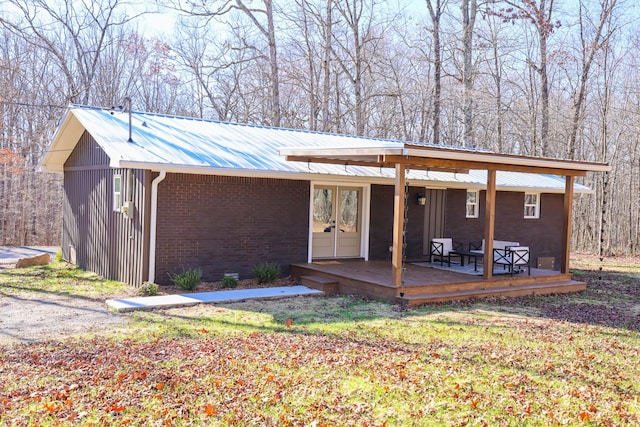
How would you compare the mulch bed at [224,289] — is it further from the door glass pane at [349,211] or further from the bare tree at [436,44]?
the bare tree at [436,44]

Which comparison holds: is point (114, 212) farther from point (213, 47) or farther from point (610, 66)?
point (610, 66)

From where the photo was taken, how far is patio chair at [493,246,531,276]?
36.7ft

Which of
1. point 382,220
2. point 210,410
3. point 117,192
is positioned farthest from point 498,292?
point 117,192

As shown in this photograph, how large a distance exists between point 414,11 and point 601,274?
15.7 metres

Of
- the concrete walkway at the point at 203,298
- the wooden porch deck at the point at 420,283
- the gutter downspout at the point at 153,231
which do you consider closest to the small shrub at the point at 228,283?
the concrete walkway at the point at 203,298

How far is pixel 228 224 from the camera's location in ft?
36.6

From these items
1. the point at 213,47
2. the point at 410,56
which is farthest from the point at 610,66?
the point at 213,47

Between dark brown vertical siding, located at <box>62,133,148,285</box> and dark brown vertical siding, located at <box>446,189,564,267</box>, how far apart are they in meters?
8.30

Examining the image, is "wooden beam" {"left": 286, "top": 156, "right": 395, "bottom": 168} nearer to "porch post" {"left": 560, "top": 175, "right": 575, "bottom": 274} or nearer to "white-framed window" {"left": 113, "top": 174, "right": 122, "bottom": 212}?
"white-framed window" {"left": 113, "top": 174, "right": 122, "bottom": 212}

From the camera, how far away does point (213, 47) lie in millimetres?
26344

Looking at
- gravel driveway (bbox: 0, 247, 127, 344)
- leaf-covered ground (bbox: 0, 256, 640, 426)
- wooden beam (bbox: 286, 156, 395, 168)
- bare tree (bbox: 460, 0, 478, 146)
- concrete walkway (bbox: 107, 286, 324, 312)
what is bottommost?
gravel driveway (bbox: 0, 247, 127, 344)

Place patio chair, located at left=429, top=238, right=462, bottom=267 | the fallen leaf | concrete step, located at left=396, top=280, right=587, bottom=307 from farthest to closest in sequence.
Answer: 1. patio chair, located at left=429, top=238, right=462, bottom=267
2. concrete step, located at left=396, top=280, right=587, bottom=307
3. the fallen leaf

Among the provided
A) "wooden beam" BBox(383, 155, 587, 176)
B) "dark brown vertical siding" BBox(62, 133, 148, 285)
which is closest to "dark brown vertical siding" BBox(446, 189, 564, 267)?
"wooden beam" BBox(383, 155, 587, 176)

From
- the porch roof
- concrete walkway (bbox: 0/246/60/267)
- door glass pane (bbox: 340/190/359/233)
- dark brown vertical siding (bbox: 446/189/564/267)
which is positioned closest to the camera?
the porch roof
